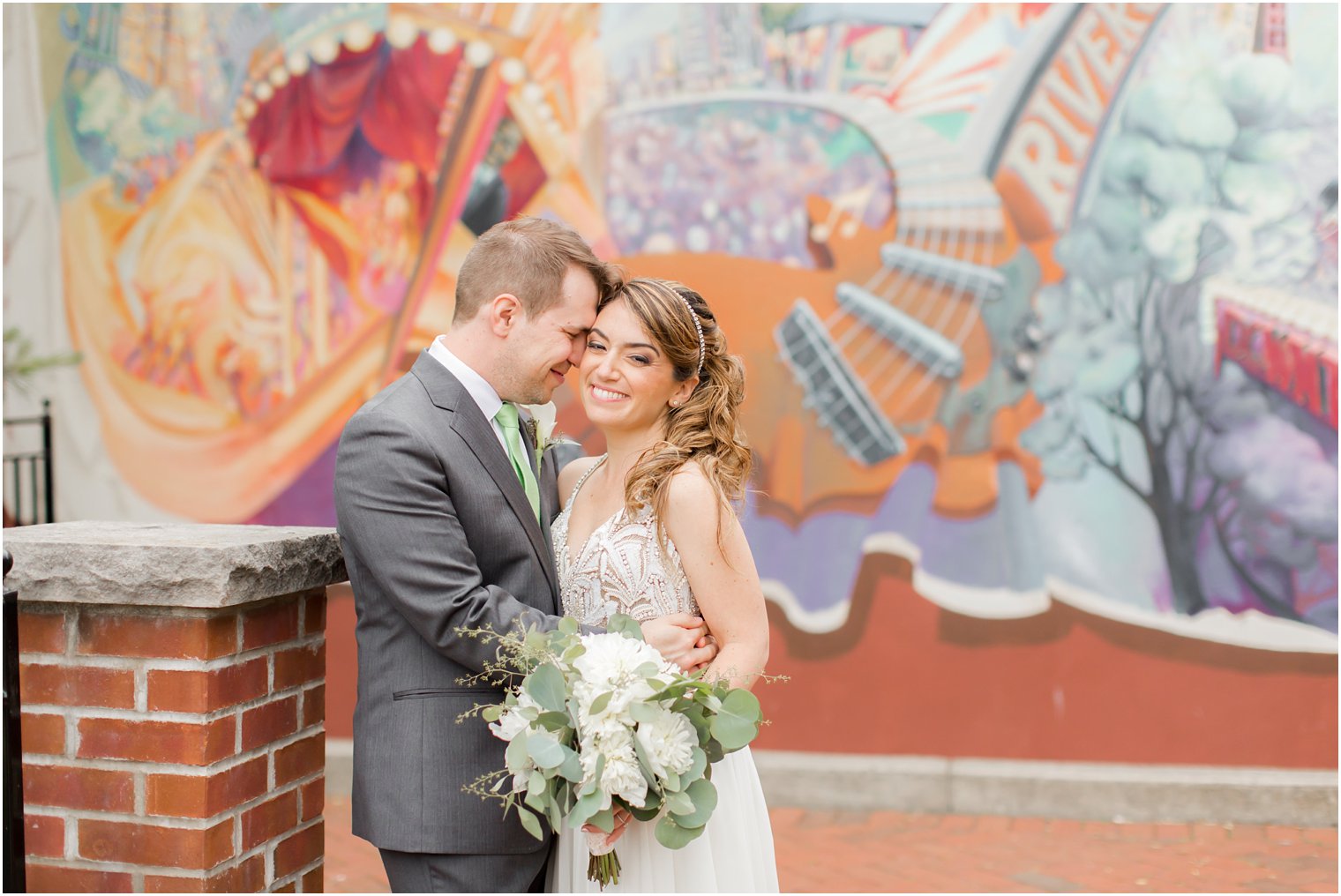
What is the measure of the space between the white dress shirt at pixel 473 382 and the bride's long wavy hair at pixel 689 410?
0.37 m

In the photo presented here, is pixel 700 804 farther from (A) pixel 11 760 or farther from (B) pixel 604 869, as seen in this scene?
(A) pixel 11 760

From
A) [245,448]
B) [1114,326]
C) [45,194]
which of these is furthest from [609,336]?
[45,194]

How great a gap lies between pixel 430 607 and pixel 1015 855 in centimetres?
411

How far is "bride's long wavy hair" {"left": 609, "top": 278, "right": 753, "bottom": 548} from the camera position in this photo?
9.18 feet

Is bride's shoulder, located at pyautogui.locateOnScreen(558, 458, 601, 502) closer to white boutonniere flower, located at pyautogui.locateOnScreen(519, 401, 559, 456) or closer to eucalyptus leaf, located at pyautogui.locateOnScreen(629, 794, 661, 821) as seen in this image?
white boutonniere flower, located at pyautogui.locateOnScreen(519, 401, 559, 456)

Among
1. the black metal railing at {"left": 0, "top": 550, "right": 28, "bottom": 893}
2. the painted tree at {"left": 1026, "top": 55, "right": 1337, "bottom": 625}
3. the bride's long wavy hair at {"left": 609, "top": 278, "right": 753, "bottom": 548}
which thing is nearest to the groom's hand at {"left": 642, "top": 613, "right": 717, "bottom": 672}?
the bride's long wavy hair at {"left": 609, "top": 278, "right": 753, "bottom": 548}

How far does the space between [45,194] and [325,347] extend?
201 cm

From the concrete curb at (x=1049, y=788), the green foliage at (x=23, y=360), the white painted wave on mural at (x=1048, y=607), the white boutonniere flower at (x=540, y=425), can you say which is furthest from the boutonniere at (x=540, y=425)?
the green foliage at (x=23, y=360)

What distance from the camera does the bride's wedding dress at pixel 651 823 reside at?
2.59 metres

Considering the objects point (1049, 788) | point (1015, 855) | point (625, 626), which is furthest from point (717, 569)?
point (1049, 788)

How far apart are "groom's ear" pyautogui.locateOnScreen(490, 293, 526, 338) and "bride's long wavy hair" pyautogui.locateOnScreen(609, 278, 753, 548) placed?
272 mm

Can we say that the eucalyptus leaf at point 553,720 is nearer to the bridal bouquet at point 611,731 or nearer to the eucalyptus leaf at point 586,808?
the bridal bouquet at point 611,731

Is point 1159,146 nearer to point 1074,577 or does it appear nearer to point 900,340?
point 900,340

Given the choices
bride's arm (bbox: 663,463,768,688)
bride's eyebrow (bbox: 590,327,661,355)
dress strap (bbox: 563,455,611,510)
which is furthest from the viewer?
dress strap (bbox: 563,455,611,510)
